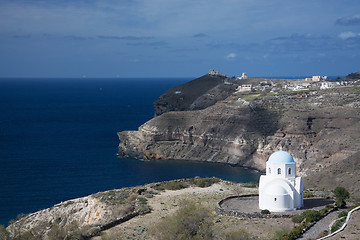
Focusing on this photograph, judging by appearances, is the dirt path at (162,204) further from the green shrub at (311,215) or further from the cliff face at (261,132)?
the cliff face at (261,132)

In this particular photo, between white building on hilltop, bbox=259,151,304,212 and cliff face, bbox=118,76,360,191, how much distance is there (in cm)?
4530

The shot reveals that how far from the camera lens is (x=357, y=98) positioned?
372ft

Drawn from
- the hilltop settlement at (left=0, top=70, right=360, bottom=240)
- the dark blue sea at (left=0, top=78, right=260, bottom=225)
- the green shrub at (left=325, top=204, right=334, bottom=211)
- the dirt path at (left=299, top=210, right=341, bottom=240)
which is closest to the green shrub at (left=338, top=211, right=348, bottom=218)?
the hilltop settlement at (left=0, top=70, right=360, bottom=240)

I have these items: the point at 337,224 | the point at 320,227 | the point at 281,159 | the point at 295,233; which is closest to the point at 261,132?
the point at 281,159

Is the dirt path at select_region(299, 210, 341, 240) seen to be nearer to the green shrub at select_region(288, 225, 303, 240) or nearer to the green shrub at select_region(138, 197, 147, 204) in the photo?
the green shrub at select_region(288, 225, 303, 240)

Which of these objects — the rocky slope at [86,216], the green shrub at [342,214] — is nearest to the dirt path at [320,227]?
the green shrub at [342,214]

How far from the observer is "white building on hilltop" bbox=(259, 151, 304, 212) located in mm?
44969

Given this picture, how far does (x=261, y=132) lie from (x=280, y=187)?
69155mm

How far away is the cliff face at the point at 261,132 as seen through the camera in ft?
322

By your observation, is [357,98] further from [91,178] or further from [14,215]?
[14,215]

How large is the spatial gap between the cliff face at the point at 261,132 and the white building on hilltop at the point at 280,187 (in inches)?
1784

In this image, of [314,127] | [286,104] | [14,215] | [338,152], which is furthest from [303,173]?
[14,215]

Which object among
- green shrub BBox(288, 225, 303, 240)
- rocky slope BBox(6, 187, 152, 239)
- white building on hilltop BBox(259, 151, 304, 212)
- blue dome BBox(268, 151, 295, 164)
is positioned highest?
blue dome BBox(268, 151, 295, 164)

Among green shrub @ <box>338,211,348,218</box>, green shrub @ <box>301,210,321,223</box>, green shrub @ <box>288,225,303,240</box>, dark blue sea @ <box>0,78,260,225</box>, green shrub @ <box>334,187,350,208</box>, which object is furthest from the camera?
dark blue sea @ <box>0,78,260,225</box>
